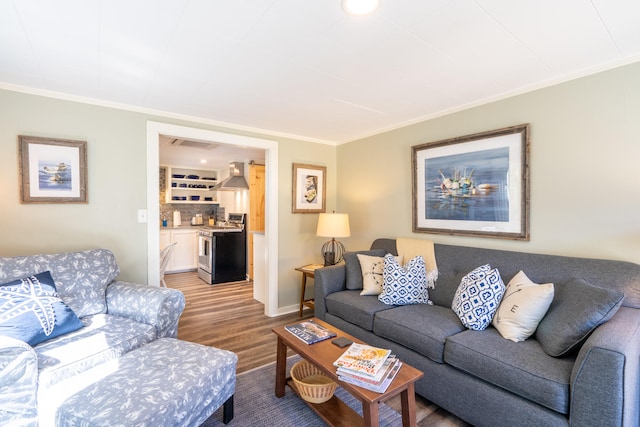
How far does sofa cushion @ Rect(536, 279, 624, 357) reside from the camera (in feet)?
4.90

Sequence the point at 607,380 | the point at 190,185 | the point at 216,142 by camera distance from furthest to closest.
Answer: the point at 190,185 → the point at 216,142 → the point at 607,380

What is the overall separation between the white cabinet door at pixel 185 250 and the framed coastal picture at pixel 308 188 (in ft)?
10.8

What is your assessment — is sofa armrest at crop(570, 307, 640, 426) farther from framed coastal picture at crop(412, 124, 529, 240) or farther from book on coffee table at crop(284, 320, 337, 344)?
book on coffee table at crop(284, 320, 337, 344)

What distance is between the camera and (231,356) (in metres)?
1.77

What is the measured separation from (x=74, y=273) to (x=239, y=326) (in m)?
1.63

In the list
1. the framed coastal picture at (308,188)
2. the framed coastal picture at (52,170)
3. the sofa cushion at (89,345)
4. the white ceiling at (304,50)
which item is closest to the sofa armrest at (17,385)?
the sofa cushion at (89,345)

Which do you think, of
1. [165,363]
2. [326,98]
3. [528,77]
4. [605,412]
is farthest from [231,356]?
[528,77]

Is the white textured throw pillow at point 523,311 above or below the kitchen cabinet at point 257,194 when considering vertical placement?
below

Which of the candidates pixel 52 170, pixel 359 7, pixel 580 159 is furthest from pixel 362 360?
pixel 52 170

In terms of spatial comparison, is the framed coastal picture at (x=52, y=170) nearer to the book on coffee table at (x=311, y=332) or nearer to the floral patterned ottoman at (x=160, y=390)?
the floral patterned ottoman at (x=160, y=390)

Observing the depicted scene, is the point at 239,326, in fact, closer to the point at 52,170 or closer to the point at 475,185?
the point at 52,170

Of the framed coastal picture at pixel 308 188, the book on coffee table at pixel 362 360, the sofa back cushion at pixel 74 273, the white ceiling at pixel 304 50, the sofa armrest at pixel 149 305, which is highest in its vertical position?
the white ceiling at pixel 304 50

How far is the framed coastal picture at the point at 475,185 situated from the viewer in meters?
2.36

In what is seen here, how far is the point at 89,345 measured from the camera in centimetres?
172
